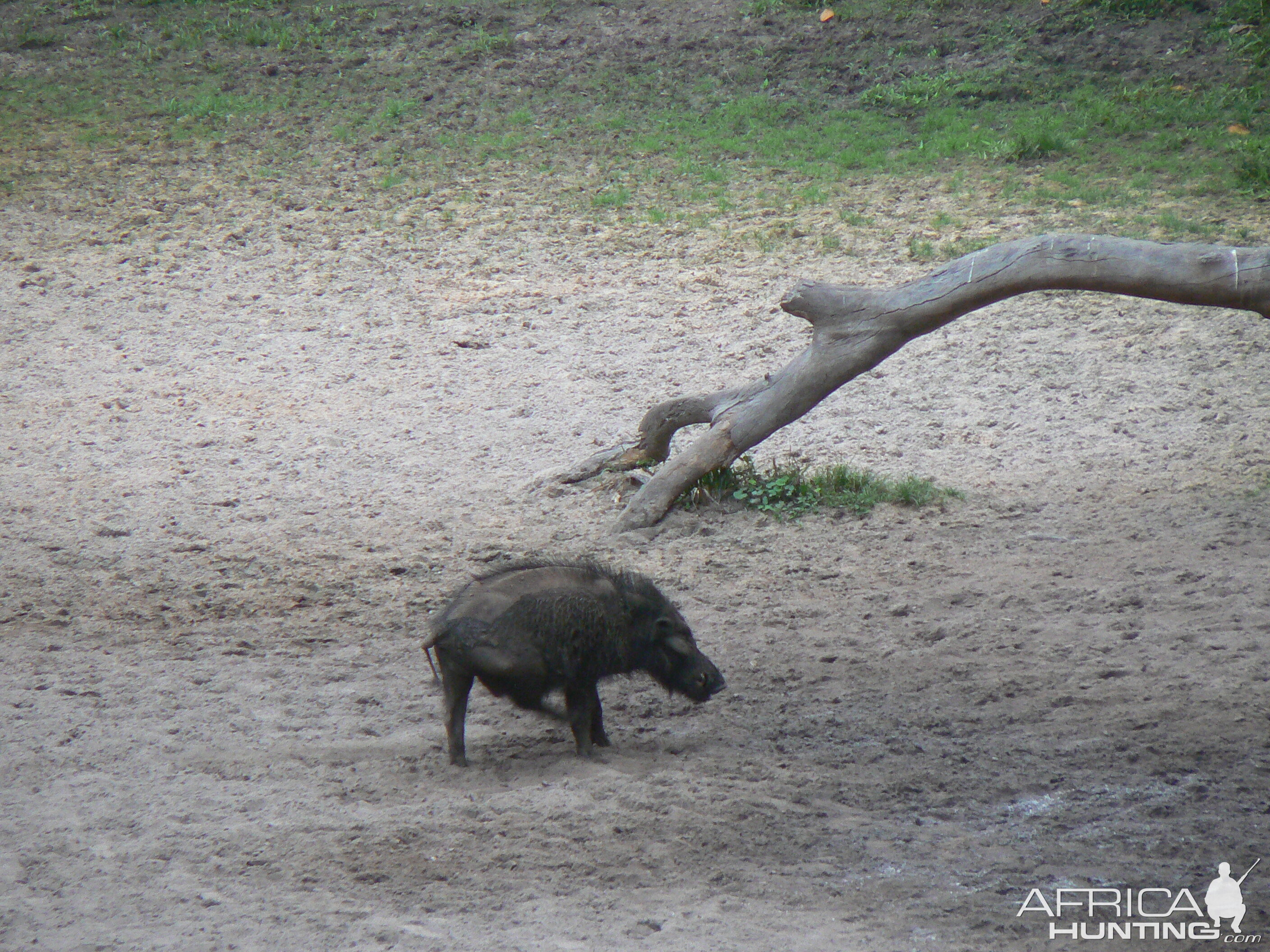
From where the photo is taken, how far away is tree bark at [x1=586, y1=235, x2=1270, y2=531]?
535 centimetres

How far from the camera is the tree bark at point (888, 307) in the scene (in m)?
5.35

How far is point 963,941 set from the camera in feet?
10.8

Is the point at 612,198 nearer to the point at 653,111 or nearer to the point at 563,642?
the point at 653,111

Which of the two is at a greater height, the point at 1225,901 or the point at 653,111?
the point at 653,111

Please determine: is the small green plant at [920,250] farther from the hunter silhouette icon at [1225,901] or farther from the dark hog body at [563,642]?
the hunter silhouette icon at [1225,901]

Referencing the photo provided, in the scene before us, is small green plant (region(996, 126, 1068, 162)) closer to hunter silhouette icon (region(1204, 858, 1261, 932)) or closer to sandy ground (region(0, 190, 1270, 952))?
sandy ground (region(0, 190, 1270, 952))

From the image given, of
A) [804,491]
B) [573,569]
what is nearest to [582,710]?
[573,569]

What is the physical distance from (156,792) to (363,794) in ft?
2.46

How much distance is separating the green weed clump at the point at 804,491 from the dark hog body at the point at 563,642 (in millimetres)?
2215

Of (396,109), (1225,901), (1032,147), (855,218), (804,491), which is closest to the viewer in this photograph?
(1225,901)

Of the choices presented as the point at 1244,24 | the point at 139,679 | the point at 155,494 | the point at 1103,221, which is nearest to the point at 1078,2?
the point at 1244,24

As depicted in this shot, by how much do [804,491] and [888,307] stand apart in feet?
4.03

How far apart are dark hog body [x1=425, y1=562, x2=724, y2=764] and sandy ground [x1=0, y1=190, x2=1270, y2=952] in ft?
0.80

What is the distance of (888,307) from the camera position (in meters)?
6.21
